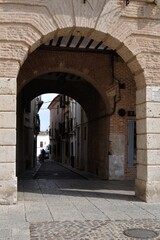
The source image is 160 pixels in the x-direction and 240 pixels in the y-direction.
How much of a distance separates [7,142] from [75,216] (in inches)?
92.6

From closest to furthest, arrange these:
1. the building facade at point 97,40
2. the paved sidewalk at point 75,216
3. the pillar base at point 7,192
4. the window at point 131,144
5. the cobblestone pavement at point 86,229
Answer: the cobblestone pavement at point 86,229, the paved sidewalk at point 75,216, the pillar base at point 7,192, the building facade at point 97,40, the window at point 131,144

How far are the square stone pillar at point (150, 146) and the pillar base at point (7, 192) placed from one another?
3.13 metres

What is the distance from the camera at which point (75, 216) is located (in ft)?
24.8

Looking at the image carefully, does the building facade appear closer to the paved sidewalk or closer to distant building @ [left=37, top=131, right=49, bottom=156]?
the paved sidewalk

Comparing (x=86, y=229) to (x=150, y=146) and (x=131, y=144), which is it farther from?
(x=131, y=144)

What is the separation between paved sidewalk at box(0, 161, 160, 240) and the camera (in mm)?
6266

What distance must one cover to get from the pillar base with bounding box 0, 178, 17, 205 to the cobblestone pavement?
6.11 feet

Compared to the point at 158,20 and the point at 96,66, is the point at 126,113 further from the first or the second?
the point at 158,20

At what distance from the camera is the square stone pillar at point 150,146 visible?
9.31 meters

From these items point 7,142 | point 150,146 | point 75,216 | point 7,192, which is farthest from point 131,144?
point 75,216

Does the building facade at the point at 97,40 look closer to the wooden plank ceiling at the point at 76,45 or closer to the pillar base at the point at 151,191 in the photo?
the pillar base at the point at 151,191

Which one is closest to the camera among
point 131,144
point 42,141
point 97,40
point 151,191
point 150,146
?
point 151,191

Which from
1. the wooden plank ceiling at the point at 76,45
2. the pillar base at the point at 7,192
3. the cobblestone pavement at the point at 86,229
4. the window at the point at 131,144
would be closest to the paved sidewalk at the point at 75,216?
the cobblestone pavement at the point at 86,229

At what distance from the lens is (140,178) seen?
981 centimetres
